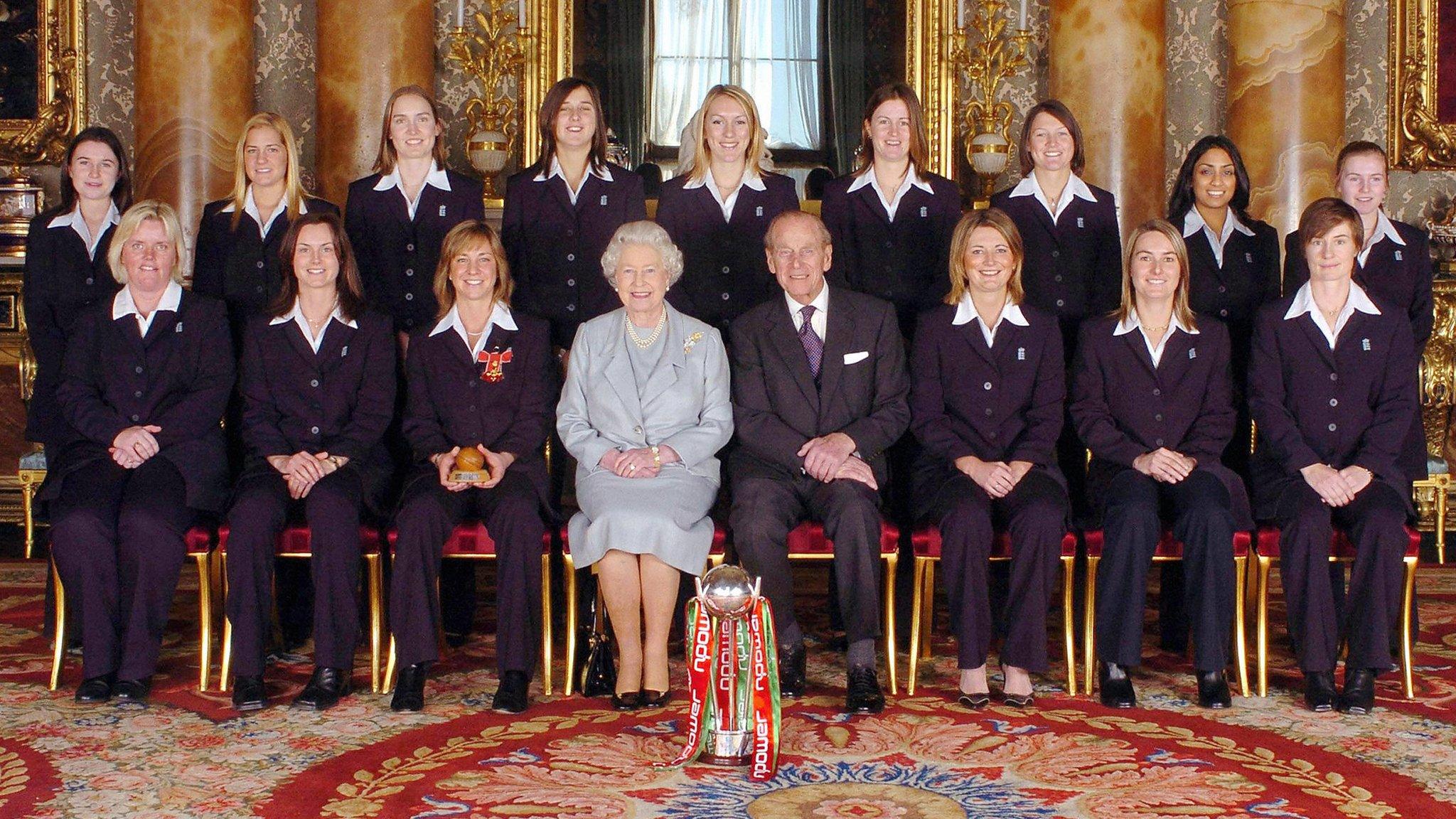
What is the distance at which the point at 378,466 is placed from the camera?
490cm

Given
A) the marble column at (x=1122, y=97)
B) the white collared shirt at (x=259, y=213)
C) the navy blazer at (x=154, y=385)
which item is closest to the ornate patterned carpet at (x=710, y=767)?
the navy blazer at (x=154, y=385)

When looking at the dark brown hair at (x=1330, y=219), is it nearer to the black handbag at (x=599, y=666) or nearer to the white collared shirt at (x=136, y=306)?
the black handbag at (x=599, y=666)

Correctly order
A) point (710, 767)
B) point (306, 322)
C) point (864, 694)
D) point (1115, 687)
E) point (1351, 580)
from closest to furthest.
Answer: point (710, 767)
point (864, 694)
point (1115, 687)
point (1351, 580)
point (306, 322)

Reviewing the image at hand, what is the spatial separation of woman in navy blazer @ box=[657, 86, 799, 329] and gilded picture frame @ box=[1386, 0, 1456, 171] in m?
3.95

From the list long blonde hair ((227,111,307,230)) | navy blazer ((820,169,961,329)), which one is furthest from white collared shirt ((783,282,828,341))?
long blonde hair ((227,111,307,230))

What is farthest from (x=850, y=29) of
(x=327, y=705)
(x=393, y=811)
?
(x=393, y=811)

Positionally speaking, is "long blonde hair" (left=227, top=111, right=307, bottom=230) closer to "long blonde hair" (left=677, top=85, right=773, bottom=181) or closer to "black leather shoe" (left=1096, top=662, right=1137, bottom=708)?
"long blonde hair" (left=677, top=85, right=773, bottom=181)

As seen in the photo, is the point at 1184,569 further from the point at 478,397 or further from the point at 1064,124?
the point at 478,397

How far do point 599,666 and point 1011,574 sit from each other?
119 cm

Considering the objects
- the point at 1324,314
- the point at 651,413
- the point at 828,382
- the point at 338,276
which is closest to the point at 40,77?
the point at 338,276

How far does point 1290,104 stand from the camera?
24.1 feet

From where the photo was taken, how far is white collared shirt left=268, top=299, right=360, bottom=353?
493cm

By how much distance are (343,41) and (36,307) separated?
249cm

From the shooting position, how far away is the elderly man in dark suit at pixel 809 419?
15.0 feet
